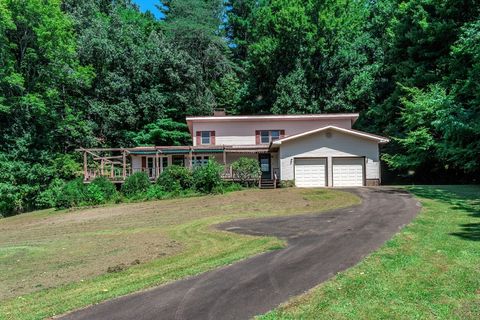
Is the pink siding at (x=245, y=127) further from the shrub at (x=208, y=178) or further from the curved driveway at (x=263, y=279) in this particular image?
the curved driveway at (x=263, y=279)

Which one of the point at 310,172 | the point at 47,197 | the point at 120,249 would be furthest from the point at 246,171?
the point at 120,249

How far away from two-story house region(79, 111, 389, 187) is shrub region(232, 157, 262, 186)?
650 mm

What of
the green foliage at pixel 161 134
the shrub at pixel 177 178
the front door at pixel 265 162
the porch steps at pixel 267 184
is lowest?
the porch steps at pixel 267 184

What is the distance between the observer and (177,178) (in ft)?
74.1

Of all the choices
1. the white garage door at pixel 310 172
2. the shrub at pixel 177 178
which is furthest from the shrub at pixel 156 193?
the white garage door at pixel 310 172

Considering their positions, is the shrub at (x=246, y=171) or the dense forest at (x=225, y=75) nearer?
the dense forest at (x=225, y=75)

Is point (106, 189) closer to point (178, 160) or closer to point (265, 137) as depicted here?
point (178, 160)

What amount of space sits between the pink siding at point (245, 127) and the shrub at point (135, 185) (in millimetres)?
6546

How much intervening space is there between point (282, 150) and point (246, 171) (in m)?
2.75

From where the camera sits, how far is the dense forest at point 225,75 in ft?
76.3

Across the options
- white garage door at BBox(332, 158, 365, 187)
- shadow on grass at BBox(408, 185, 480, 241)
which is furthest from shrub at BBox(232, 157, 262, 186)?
shadow on grass at BBox(408, 185, 480, 241)

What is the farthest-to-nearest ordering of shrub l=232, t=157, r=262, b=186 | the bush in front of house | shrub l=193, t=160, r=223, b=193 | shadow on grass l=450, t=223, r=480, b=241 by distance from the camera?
shrub l=232, t=157, r=262, b=186 < shrub l=193, t=160, r=223, b=193 < the bush in front of house < shadow on grass l=450, t=223, r=480, b=241

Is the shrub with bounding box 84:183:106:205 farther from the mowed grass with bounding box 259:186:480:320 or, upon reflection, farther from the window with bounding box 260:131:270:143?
the mowed grass with bounding box 259:186:480:320

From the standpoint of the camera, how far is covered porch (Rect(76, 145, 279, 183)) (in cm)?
2542
